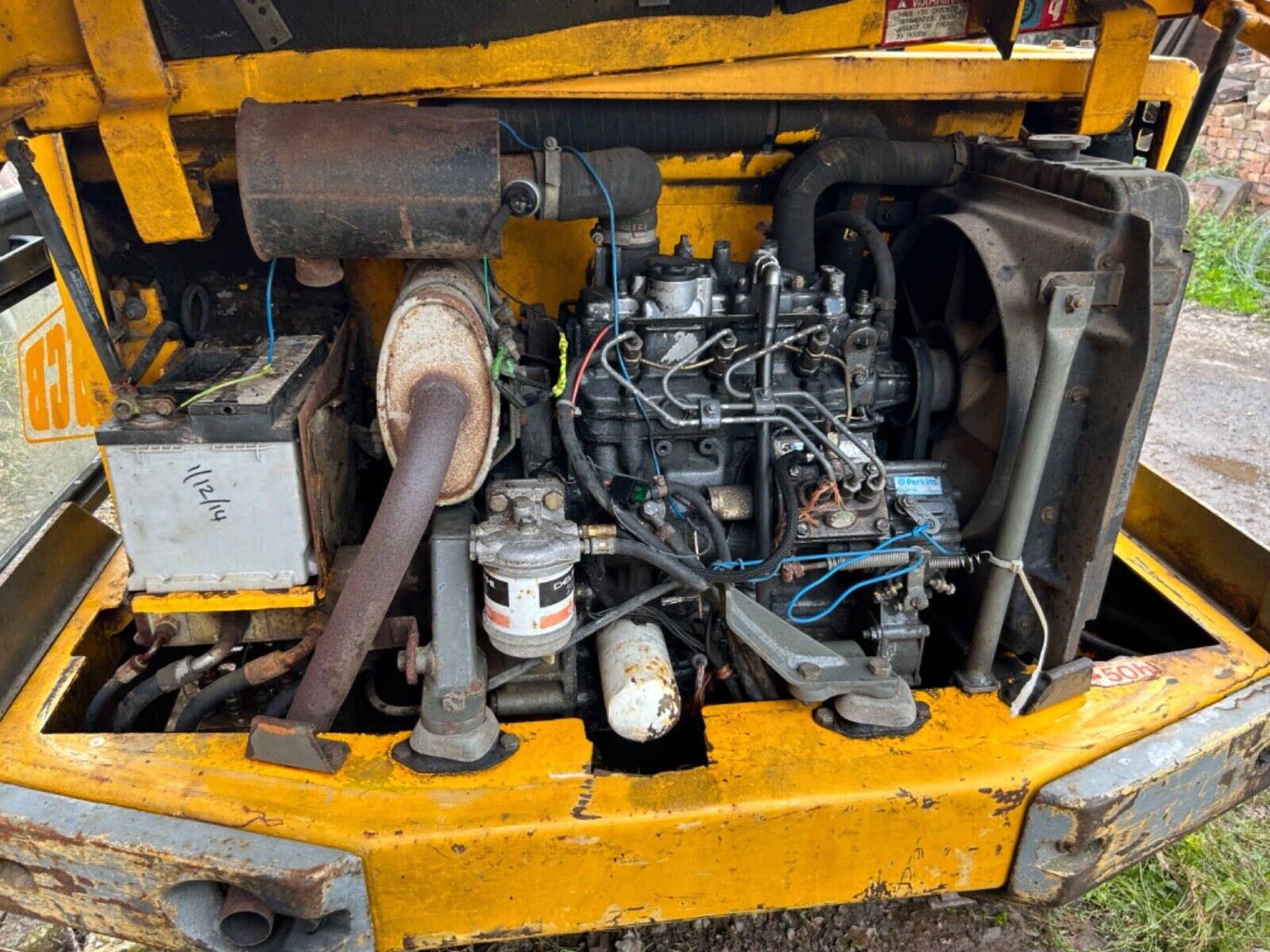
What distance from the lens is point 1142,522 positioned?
2617 mm

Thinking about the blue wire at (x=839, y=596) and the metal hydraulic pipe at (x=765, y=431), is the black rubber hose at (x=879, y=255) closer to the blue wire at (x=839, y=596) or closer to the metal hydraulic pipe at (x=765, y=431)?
the metal hydraulic pipe at (x=765, y=431)

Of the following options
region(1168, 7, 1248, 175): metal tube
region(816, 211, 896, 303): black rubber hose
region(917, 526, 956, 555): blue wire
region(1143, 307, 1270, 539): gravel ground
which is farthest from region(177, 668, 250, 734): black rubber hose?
region(1143, 307, 1270, 539): gravel ground

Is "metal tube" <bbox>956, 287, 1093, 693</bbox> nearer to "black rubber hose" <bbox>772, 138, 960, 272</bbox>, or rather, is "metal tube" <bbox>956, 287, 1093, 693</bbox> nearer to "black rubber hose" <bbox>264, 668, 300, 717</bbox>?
"black rubber hose" <bbox>772, 138, 960, 272</bbox>

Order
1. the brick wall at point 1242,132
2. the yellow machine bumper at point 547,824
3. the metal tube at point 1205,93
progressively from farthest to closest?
the brick wall at point 1242,132, the metal tube at point 1205,93, the yellow machine bumper at point 547,824

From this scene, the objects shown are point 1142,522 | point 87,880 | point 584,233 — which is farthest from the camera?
point 1142,522

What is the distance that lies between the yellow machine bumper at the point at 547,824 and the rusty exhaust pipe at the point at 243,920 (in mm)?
60

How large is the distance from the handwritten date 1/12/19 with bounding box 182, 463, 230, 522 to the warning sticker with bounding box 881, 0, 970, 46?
169 cm

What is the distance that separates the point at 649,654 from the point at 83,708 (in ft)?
4.13

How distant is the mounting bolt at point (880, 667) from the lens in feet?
6.13

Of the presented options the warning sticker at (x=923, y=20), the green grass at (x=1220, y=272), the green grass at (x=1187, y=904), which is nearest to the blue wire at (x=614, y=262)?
the warning sticker at (x=923, y=20)

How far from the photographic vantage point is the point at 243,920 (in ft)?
5.48

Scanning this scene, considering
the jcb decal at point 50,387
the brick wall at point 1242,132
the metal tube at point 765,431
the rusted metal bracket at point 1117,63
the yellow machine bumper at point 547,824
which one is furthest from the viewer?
the brick wall at point 1242,132

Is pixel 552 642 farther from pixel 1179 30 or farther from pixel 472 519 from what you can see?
pixel 1179 30

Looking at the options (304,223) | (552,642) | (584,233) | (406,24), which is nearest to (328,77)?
(406,24)
